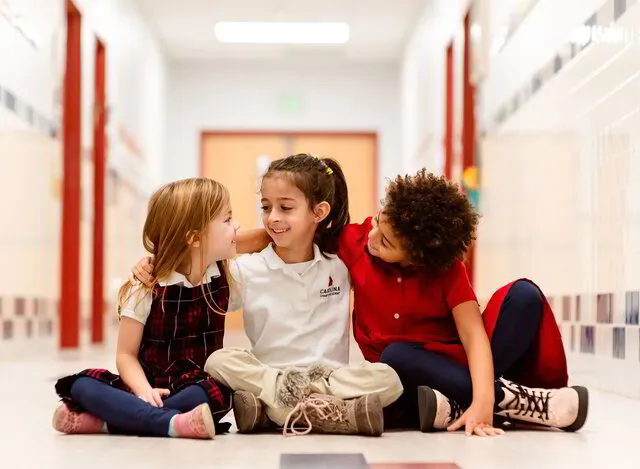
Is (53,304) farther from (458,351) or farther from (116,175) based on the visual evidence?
(458,351)

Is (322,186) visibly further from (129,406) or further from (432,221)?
(129,406)

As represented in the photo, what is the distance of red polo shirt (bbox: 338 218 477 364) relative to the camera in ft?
6.93

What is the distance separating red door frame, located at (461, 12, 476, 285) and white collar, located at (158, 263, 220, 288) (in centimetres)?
357

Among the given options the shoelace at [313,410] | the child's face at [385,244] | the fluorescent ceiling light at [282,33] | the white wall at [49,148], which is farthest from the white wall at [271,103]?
the shoelace at [313,410]

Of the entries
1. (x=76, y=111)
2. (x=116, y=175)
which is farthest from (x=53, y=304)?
(x=116, y=175)

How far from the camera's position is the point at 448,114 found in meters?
6.40

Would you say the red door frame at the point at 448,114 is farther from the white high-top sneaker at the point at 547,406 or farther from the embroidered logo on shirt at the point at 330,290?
the white high-top sneaker at the point at 547,406

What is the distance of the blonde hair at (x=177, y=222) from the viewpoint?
2.13m

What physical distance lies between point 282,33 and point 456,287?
6581 mm

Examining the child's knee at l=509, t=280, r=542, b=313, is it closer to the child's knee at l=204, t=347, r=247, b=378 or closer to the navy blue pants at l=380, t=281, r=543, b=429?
the navy blue pants at l=380, t=281, r=543, b=429

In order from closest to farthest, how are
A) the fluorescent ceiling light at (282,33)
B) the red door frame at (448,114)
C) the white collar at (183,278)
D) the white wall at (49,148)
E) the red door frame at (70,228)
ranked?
the white collar at (183,278) < the white wall at (49,148) < the red door frame at (70,228) < the red door frame at (448,114) < the fluorescent ceiling light at (282,33)

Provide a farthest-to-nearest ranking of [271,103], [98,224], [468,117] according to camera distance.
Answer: [271,103]
[98,224]
[468,117]

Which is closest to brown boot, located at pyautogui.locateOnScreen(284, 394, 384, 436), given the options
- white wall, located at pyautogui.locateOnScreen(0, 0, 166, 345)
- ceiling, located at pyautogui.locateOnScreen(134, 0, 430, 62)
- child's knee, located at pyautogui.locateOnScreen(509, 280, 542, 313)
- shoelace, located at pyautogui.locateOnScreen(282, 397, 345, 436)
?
shoelace, located at pyautogui.locateOnScreen(282, 397, 345, 436)

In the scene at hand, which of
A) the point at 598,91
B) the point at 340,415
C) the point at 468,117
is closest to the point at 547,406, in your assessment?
the point at 340,415
